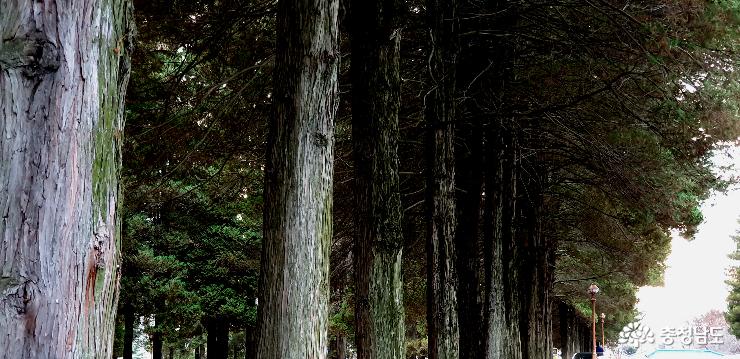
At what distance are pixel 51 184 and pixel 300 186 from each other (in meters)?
2.46

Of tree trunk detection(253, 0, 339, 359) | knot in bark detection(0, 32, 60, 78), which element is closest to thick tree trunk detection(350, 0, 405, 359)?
tree trunk detection(253, 0, 339, 359)

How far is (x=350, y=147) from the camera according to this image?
39.2ft

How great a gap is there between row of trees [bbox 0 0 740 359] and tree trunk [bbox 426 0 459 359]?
3cm

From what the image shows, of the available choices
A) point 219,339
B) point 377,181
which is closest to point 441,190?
point 377,181

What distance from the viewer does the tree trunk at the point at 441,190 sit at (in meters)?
8.91

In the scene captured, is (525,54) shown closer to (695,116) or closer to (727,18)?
(695,116)

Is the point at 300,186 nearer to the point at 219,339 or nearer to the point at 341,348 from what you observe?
the point at 219,339

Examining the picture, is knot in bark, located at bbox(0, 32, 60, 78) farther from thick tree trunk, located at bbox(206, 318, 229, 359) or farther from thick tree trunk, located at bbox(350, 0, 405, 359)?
thick tree trunk, located at bbox(206, 318, 229, 359)

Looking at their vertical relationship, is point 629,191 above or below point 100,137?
above

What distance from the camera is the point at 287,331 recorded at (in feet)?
15.0

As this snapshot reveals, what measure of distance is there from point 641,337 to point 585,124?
54700 millimetres

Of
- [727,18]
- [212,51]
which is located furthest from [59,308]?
[727,18]

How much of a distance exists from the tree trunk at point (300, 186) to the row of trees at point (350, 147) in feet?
0.05

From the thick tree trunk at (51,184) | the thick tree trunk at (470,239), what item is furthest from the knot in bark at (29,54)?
the thick tree trunk at (470,239)
